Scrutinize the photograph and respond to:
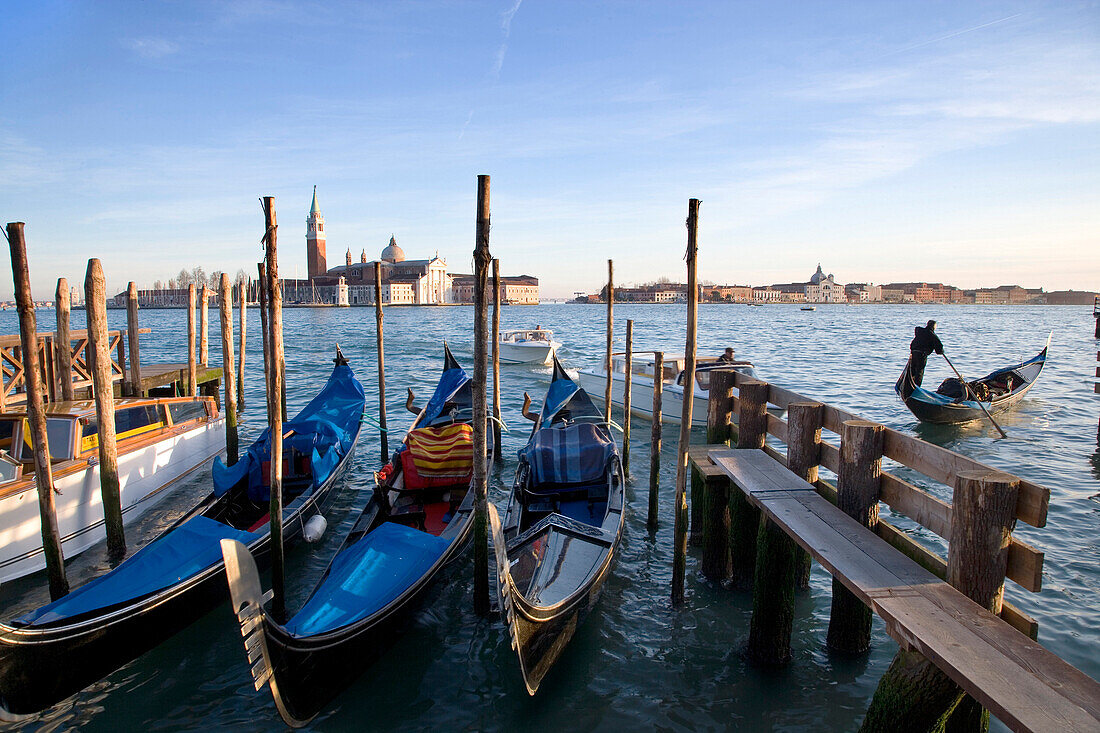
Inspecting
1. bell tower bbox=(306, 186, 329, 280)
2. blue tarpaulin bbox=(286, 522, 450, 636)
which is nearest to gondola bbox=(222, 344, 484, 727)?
blue tarpaulin bbox=(286, 522, 450, 636)

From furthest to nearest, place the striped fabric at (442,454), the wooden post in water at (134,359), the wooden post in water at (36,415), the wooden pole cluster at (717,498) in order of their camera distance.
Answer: the wooden post in water at (134,359) < the striped fabric at (442,454) < the wooden pole cluster at (717,498) < the wooden post in water at (36,415)

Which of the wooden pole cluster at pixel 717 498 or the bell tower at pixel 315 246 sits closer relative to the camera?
the wooden pole cluster at pixel 717 498

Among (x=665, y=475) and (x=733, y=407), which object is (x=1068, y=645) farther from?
(x=665, y=475)

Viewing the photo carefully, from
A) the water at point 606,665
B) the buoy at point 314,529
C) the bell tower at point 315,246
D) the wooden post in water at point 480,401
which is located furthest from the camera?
the bell tower at point 315,246

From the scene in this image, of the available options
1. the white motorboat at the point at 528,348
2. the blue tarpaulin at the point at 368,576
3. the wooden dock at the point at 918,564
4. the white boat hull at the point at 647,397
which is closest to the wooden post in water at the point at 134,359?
the blue tarpaulin at the point at 368,576

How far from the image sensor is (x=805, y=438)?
4102 mm

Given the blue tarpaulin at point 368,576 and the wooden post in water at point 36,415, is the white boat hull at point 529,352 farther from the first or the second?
the wooden post in water at point 36,415

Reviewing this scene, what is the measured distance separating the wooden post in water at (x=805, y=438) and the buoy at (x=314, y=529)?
4494 millimetres

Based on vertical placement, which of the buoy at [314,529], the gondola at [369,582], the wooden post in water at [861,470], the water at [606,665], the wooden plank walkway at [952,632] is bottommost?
the water at [606,665]

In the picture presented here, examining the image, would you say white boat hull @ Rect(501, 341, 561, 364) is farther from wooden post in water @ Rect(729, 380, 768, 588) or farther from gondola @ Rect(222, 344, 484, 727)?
wooden post in water @ Rect(729, 380, 768, 588)

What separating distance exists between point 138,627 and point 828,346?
32972mm

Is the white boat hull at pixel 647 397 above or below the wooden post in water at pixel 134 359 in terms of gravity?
below

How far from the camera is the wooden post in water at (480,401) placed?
189 inches

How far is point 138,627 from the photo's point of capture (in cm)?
431
